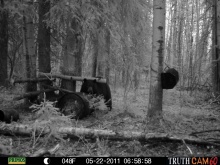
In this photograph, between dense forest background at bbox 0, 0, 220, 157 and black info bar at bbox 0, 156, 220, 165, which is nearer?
black info bar at bbox 0, 156, 220, 165

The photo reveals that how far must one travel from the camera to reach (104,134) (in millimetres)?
5492

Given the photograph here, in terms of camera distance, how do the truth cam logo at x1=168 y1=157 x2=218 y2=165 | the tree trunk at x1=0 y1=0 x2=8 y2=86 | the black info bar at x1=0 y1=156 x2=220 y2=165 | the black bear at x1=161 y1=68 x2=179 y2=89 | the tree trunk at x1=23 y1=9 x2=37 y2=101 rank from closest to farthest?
1. the black info bar at x1=0 y1=156 x2=220 y2=165
2. the truth cam logo at x1=168 y1=157 x2=218 y2=165
3. the black bear at x1=161 y1=68 x2=179 y2=89
4. the tree trunk at x1=23 y1=9 x2=37 y2=101
5. the tree trunk at x1=0 y1=0 x2=8 y2=86

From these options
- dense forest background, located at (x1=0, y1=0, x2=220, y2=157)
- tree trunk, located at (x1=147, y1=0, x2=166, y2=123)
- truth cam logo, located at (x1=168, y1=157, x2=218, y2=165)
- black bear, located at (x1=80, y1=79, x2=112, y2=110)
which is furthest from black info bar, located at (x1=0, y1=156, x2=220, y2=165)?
black bear, located at (x1=80, y1=79, x2=112, y2=110)

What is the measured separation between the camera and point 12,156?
4.33 meters

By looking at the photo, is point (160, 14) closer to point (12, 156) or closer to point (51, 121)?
point (51, 121)

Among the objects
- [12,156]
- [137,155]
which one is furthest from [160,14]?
[12,156]

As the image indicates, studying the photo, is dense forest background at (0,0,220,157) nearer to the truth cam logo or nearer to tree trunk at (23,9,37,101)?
tree trunk at (23,9,37,101)

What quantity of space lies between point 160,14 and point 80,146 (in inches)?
180

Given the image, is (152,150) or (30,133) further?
(30,133)

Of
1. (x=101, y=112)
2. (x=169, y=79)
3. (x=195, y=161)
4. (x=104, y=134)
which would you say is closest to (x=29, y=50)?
(x=101, y=112)

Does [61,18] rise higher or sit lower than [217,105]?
higher

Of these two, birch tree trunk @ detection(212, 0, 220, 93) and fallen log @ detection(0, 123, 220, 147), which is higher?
birch tree trunk @ detection(212, 0, 220, 93)

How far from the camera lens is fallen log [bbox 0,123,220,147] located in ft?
17.0

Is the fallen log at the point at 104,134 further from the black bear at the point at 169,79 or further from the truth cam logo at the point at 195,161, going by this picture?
the black bear at the point at 169,79
